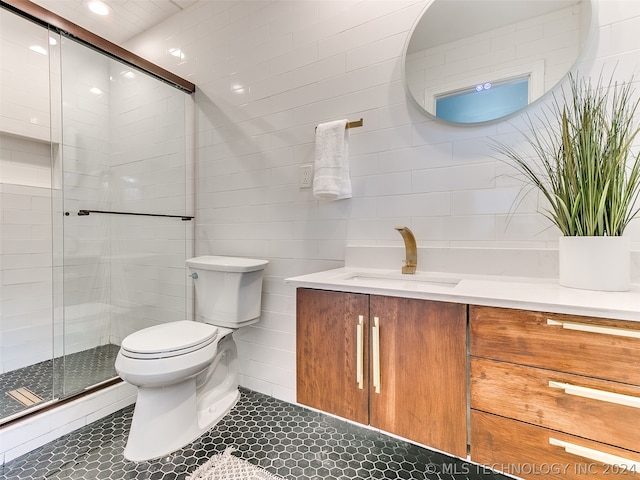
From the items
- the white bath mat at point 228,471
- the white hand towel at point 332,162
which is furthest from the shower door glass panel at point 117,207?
the white hand towel at point 332,162

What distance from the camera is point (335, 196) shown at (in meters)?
1.49

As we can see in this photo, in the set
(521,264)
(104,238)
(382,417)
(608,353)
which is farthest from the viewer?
(104,238)

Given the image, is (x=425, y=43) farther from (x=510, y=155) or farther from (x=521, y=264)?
(x=521, y=264)

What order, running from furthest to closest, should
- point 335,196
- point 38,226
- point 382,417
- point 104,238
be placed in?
point 38,226 → point 104,238 → point 335,196 → point 382,417

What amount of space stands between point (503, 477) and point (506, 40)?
1708 mm

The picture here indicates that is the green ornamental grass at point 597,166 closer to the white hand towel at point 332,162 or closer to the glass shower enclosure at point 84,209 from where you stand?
the white hand towel at point 332,162

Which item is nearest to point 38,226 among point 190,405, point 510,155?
point 190,405

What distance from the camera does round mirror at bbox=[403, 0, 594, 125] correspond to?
1125 mm

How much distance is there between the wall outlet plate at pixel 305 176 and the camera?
168 cm

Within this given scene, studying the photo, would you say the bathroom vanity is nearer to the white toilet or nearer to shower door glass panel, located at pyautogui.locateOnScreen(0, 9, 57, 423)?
the white toilet

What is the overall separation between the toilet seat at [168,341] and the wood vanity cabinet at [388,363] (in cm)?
51

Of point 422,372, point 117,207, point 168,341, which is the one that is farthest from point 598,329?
point 117,207

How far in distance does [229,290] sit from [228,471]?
0.78 metres

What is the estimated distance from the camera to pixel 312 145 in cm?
168
